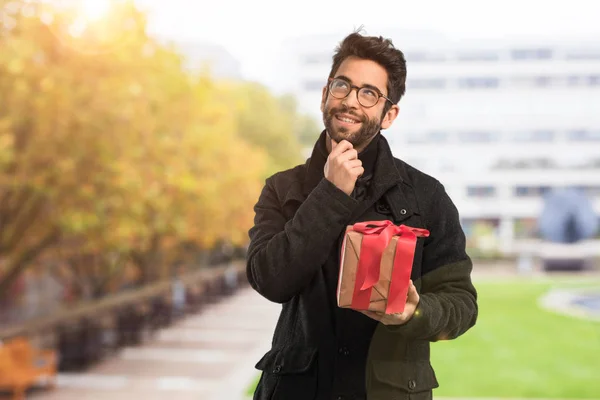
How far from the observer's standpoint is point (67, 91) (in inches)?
311

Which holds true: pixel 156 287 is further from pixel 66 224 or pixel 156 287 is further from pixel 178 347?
pixel 66 224

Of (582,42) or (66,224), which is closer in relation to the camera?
(66,224)

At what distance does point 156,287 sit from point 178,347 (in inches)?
93.3

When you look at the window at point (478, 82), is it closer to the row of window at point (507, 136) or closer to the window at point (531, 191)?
the row of window at point (507, 136)

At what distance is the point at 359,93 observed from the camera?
1.58 metres

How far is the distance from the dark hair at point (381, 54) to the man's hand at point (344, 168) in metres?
0.19

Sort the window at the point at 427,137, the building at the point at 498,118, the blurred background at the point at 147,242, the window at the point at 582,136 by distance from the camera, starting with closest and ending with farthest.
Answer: the blurred background at the point at 147,242 → the building at the point at 498,118 → the window at the point at 427,137 → the window at the point at 582,136

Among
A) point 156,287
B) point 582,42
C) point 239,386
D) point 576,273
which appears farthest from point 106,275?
point 582,42

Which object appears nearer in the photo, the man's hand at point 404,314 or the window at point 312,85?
the man's hand at point 404,314

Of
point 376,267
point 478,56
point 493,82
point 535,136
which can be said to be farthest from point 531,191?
point 376,267

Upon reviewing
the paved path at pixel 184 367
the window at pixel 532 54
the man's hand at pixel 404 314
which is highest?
the window at pixel 532 54

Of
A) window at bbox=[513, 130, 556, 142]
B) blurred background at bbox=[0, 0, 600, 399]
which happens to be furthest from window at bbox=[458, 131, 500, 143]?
blurred background at bbox=[0, 0, 600, 399]

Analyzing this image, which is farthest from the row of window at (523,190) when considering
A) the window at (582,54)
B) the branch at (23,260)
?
the branch at (23,260)

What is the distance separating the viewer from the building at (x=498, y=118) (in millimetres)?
49469
